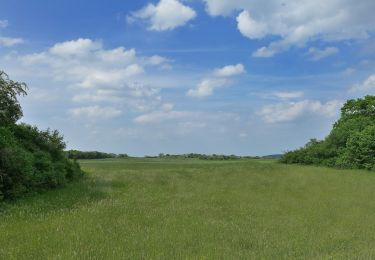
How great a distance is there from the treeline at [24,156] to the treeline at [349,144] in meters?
31.0

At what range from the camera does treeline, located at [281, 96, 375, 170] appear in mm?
50375

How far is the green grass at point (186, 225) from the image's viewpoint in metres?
12.4

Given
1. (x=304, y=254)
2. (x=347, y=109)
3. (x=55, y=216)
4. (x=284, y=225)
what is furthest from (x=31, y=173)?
(x=347, y=109)

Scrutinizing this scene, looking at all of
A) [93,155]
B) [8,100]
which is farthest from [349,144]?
[93,155]

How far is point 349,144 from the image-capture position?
173 feet

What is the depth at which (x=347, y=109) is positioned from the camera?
65.2 metres

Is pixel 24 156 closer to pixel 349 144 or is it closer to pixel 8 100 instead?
pixel 8 100

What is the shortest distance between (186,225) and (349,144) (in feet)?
134

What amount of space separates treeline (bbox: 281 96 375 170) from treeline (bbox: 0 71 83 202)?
30991mm

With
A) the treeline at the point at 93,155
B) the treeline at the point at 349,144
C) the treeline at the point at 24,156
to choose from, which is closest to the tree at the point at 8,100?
the treeline at the point at 24,156

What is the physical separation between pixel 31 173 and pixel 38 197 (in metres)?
1.33

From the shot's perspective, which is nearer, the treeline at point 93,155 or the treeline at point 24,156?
the treeline at point 24,156

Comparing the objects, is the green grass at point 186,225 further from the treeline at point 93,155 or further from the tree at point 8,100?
the treeline at point 93,155

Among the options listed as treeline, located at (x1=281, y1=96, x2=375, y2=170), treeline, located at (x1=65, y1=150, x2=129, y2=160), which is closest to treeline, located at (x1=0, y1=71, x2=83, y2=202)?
treeline, located at (x1=281, y1=96, x2=375, y2=170)
